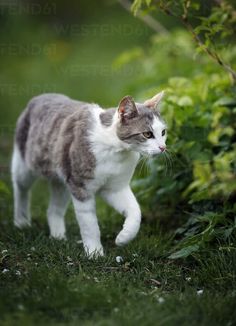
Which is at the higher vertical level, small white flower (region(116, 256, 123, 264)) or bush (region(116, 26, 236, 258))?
bush (region(116, 26, 236, 258))

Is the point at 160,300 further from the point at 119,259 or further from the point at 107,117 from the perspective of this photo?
the point at 107,117

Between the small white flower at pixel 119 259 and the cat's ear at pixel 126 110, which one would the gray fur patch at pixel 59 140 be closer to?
the cat's ear at pixel 126 110

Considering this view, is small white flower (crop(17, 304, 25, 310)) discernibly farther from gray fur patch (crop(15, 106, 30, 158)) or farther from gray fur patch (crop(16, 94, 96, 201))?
gray fur patch (crop(15, 106, 30, 158))

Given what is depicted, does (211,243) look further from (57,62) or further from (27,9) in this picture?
(27,9)

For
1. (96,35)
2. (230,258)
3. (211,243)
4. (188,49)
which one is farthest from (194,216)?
(96,35)

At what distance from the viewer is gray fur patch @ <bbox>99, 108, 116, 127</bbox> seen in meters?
4.75

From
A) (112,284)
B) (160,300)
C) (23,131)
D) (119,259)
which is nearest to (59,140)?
(23,131)

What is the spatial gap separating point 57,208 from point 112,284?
1.71m

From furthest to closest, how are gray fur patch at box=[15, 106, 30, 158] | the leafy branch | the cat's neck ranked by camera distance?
gray fur patch at box=[15, 106, 30, 158] < the leafy branch < the cat's neck

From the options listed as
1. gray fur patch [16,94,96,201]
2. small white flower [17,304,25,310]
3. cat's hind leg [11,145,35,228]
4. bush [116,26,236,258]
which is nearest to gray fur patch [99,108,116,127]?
gray fur patch [16,94,96,201]

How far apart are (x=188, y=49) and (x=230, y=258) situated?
3728 millimetres

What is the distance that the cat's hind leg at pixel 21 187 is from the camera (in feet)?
18.9

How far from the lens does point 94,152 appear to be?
186 inches

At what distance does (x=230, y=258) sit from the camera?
432 centimetres
